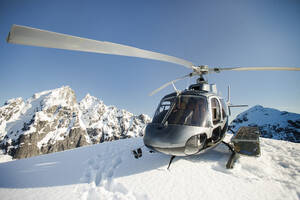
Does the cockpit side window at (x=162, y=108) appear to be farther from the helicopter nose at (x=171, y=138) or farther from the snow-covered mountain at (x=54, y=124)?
the snow-covered mountain at (x=54, y=124)

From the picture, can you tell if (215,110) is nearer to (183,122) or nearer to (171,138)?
(183,122)

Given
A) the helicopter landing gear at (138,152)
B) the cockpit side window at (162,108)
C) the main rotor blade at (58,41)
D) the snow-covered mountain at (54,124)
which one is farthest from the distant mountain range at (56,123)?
the main rotor blade at (58,41)

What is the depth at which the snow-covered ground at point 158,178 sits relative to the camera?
2.64 metres

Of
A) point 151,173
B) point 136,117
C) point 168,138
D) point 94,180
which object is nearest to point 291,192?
point 168,138

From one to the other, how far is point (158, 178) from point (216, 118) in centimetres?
266

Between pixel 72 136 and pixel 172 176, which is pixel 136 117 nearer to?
pixel 72 136

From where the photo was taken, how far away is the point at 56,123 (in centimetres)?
14375

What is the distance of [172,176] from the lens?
3207 mm

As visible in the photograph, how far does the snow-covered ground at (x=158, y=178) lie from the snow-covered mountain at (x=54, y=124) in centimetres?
14287

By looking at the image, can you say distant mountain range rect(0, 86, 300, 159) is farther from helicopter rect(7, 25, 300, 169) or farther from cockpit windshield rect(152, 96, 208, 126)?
cockpit windshield rect(152, 96, 208, 126)

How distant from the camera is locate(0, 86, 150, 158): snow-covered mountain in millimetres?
127812

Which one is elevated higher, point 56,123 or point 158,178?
point 158,178

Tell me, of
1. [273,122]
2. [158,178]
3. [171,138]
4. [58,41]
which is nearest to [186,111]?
[171,138]

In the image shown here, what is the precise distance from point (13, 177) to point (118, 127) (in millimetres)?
178248
